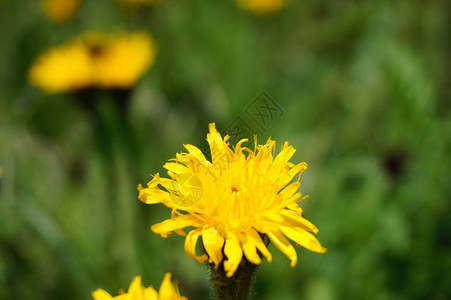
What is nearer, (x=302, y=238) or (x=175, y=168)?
(x=302, y=238)

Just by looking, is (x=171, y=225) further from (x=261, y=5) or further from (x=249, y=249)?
(x=261, y=5)

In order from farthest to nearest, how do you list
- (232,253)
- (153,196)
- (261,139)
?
(261,139) → (153,196) → (232,253)

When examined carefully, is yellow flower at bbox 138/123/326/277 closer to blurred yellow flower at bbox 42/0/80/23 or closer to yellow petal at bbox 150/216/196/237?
yellow petal at bbox 150/216/196/237

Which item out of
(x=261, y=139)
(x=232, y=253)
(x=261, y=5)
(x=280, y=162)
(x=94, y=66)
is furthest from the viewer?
(x=261, y=5)

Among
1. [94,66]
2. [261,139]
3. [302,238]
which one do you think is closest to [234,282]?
[302,238]

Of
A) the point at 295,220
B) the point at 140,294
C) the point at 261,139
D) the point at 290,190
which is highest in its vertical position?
the point at 261,139

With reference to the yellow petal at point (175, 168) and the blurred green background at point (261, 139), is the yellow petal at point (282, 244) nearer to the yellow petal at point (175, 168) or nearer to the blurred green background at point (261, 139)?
the yellow petal at point (175, 168)

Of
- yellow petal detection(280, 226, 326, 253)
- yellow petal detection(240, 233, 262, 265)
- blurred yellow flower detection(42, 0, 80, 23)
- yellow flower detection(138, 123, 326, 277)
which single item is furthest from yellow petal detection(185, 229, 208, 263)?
blurred yellow flower detection(42, 0, 80, 23)

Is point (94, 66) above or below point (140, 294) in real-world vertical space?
above
